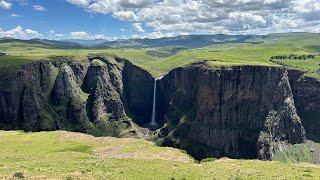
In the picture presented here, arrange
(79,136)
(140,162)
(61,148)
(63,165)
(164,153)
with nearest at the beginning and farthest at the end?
(63,165) → (140,162) → (164,153) → (61,148) → (79,136)

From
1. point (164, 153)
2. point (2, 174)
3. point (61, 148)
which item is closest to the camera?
point (2, 174)

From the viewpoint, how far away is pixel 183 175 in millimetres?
72625

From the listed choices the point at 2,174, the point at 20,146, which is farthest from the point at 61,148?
the point at 2,174

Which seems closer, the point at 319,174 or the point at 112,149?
the point at 319,174

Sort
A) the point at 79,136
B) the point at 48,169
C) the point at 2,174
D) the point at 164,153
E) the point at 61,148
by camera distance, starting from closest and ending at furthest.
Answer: the point at 2,174, the point at 48,169, the point at 164,153, the point at 61,148, the point at 79,136

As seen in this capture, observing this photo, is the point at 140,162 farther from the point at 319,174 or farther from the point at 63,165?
the point at 319,174

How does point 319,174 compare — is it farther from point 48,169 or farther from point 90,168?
point 48,169

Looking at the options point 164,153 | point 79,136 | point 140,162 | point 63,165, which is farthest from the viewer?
point 79,136

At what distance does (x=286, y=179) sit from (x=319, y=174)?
10.2 meters

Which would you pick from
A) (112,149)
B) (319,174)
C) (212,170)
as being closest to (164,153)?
(112,149)

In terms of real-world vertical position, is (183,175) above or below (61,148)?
above

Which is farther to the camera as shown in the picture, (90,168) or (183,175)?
(90,168)

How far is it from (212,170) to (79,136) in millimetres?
98148

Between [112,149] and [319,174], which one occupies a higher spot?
[319,174]
